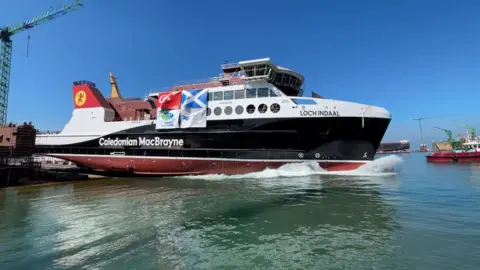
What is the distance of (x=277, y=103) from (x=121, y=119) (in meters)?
13.5

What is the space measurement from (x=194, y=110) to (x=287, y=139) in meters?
6.81

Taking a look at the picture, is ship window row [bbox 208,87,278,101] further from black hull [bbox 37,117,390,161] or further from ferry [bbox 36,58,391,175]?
black hull [bbox 37,117,390,161]

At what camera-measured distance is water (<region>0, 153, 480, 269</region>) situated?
522 centimetres

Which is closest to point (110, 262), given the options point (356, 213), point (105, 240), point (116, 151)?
point (105, 240)

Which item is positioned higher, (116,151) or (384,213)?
(116,151)

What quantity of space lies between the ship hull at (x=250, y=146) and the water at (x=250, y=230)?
5.18 m

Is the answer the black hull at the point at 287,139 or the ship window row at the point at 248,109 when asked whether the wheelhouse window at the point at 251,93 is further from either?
the black hull at the point at 287,139

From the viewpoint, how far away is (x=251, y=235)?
263 inches

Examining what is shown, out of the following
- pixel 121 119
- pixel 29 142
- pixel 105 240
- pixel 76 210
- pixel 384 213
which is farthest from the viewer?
pixel 121 119

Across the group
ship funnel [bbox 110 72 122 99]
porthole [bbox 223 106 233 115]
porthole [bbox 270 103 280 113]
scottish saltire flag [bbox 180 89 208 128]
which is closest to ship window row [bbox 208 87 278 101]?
scottish saltire flag [bbox 180 89 208 128]

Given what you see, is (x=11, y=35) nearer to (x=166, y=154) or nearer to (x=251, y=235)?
(x=166, y=154)

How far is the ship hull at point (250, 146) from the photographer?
1738cm

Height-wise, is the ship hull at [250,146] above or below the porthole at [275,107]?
below

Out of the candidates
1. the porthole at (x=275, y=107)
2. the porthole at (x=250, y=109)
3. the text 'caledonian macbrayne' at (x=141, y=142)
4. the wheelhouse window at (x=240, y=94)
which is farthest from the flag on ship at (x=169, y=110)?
the porthole at (x=275, y=107)
